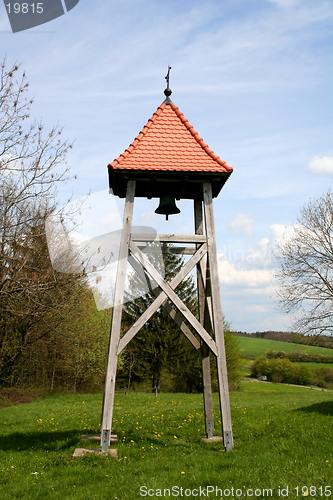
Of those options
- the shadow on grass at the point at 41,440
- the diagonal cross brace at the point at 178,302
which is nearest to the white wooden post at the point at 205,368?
the diagonal cross brace at the point at 178,302

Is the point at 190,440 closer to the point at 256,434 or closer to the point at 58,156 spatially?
the point at 256,434

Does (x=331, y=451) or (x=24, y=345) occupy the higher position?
(x=24, y=345)

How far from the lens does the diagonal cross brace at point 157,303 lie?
577cm

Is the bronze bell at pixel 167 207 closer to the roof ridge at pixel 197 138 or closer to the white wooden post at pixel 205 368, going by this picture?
the white wooden post at pixel 205 368

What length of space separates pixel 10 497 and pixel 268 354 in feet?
177

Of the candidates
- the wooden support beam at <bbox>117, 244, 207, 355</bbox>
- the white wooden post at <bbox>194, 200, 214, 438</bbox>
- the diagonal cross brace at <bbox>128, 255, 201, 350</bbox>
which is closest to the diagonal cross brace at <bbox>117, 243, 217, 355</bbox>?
the wooden support beam at <bbox>117, 244, 207, 355</bbox>

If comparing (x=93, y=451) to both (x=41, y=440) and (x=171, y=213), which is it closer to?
(x=41, y=440)

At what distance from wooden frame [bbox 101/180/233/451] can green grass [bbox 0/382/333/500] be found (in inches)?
23.3

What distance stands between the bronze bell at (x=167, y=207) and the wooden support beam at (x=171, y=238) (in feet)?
2.37

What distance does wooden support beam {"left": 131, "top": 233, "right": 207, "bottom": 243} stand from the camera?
6.25 metres

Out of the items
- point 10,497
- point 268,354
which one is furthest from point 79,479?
point 268,354

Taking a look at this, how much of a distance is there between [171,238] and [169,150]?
5.69 ft

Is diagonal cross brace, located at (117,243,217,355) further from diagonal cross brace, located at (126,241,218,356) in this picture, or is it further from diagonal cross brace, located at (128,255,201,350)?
diagonal cross brace, located at (128,255,201,350)

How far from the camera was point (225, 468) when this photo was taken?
15.5ft
